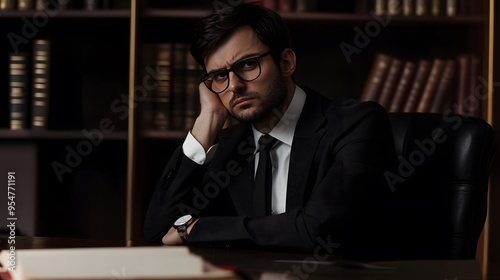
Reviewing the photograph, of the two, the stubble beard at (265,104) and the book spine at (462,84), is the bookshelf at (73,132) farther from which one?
the book spine at (462,84)

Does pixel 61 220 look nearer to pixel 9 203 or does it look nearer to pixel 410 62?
pixel 9 203

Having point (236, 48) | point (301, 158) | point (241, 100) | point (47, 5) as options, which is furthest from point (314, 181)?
point (47, 5)

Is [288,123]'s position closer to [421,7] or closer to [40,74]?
[421,7]

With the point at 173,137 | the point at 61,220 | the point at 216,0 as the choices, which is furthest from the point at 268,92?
the point at 61,220

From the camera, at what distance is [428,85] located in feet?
8.38

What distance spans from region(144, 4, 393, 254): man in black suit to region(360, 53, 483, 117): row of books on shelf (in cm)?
57

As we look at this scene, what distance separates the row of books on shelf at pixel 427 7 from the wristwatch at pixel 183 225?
1.20 meters

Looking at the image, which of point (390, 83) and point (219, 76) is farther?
point (390, 83)

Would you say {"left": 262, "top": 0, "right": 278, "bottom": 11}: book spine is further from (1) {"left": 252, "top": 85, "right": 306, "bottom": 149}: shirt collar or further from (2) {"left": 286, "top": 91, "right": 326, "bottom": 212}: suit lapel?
(2) {"left": 286, "top": 91, "right": 326, "bottom": 212}: suit lapel

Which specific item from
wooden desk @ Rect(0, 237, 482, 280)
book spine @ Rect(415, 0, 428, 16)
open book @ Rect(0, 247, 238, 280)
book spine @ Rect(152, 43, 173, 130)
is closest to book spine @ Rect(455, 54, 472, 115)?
book spine @ Rect(415, 0, 428, 16)

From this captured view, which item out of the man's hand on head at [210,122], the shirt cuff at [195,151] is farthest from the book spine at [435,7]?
the shirt cuff at [195,151]

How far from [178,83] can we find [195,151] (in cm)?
66

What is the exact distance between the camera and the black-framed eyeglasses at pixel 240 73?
78.3 inches

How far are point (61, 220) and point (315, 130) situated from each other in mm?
1244
